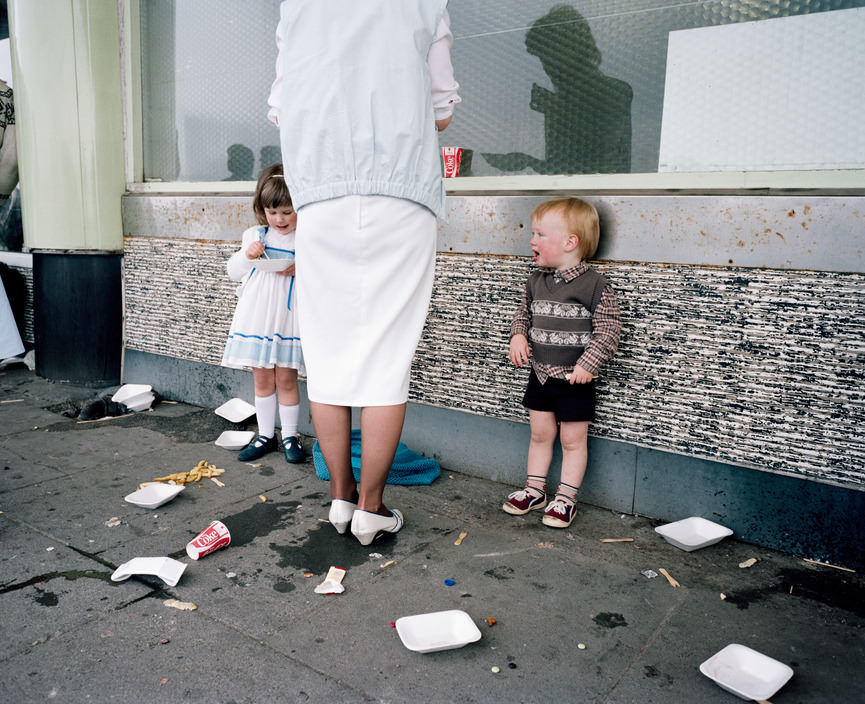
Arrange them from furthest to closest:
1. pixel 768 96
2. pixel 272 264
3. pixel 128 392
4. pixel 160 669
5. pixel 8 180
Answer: pixel 8 180 < pixel 128 392 < pixel 272 264 < pixel 768 96 < pixel 160 669

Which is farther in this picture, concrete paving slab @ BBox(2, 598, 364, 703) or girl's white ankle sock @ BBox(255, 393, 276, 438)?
girl's white ankle sock @ BBox(255, 393, 276, 438)

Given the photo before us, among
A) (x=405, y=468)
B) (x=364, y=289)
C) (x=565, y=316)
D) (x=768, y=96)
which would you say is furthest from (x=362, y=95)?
(x=405, y=468)

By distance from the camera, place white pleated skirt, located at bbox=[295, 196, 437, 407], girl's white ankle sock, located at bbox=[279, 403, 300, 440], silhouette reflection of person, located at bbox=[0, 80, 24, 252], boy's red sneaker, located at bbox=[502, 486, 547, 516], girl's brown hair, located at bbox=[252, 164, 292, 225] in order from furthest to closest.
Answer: silhouette reflection of person, located at bbox=[0, 80, 24, 252], girl's white ankle sock, located at bbox=[279, 403, 300, 440], girl's brown hair, located at bbox=[252, 164, 292, 225], boy's red sneaker, located at bbox=[502, 486, 547, 516], white pleated skirt, located at bbox=[295, 196, 437, 407]

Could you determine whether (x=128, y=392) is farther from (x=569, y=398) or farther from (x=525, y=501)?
(x=569, y=398)

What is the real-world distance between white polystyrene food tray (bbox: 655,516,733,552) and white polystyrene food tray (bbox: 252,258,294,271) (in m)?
1.91

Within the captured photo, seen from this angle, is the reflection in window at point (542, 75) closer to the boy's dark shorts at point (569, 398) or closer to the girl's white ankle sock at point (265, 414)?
the boy's dark shorts at point (569, 398)

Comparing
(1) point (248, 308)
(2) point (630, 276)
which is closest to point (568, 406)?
(2) point (630, 276)

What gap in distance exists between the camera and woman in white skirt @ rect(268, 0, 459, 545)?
6.80 ft

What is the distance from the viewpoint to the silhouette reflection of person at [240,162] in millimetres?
4008

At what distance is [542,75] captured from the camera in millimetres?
2992

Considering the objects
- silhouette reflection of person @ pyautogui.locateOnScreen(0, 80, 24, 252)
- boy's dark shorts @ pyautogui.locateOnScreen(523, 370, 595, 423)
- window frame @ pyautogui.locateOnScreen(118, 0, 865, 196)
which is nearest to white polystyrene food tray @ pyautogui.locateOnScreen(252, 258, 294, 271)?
window frame @ pyautogui.locateOnScreen(118, 0, 865, 196)

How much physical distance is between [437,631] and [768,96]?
2134 mm

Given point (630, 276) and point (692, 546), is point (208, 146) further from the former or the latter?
point (692, 546)

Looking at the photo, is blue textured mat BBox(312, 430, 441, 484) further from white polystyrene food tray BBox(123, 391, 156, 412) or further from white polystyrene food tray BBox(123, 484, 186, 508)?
white polystyrene food tray BBox(123, 391, 156, 412)
